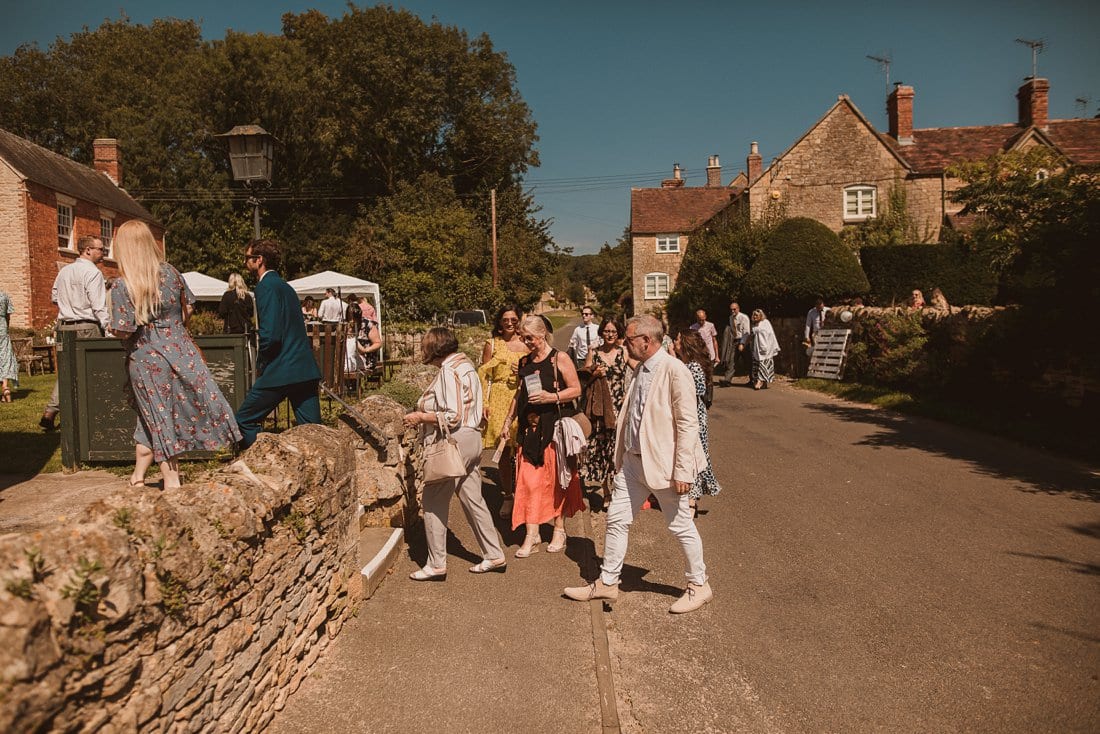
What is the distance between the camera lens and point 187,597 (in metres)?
3.03

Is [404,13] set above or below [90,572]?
above

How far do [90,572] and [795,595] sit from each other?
4.59 m

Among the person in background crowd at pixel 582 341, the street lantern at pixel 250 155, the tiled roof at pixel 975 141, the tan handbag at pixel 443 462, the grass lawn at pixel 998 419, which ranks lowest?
the grass lawn at pixel 998 419

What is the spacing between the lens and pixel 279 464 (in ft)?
13.9

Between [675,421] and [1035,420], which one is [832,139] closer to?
[1035,420]

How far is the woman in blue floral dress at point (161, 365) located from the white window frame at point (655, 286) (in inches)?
1812

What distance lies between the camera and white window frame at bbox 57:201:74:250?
27.5 meters

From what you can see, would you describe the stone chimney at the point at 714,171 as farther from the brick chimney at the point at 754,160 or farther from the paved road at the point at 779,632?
the paved road at the point at 779,632

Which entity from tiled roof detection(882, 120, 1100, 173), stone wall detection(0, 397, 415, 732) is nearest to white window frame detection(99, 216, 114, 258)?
→ stone wall detection(0, 397, 415, 732)

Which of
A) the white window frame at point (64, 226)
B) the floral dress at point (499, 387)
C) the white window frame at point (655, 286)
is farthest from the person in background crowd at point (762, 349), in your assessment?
the white window frame at point (655, 286)

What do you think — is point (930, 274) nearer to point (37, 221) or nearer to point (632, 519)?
point (632, 519)

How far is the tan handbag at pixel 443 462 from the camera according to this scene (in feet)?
18.2

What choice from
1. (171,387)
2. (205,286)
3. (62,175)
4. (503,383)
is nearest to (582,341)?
(503,383)

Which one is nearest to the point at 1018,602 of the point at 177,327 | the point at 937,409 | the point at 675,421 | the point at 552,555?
the point at 675,421
